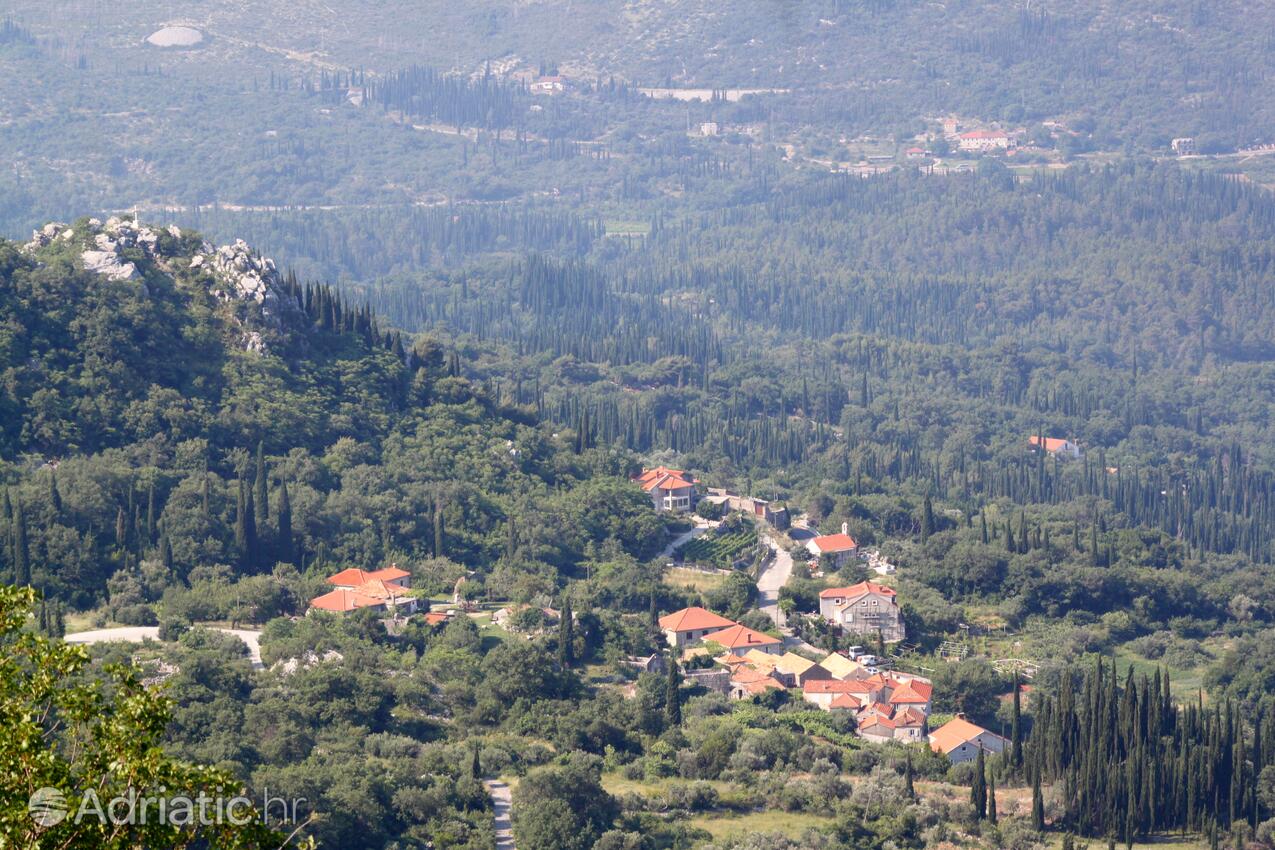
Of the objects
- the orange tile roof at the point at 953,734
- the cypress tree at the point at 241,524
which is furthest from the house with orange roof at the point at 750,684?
the cypress tree at the point at 241,524

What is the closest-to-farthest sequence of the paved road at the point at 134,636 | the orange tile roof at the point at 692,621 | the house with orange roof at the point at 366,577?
the paved road at the point at 134,636 < the house with orange roof at the point at 366,577 < the orange tile roof at the point at 692,621

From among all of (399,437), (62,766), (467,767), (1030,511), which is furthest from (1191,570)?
(62,766)

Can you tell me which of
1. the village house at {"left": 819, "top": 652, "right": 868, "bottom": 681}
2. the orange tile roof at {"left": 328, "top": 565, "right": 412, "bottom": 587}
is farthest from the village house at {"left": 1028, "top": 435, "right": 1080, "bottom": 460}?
the orange tile roof at {"left": 328, "top": 565, "right": 412, "bottom": 587}

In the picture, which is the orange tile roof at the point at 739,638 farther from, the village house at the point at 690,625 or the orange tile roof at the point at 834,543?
the orange tile roof at the point at 834,543

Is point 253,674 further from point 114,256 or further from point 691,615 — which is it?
point 114,256

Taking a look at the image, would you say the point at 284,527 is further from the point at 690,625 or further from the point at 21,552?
the point at 690,625

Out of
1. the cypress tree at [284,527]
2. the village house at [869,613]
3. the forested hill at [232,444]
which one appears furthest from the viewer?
the village house at [869,613]

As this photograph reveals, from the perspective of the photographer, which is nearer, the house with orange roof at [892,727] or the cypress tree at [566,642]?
the house with orange roof at [892,727]

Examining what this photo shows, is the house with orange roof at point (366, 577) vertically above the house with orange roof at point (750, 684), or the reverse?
the house with orange roof at point (366, 577)
